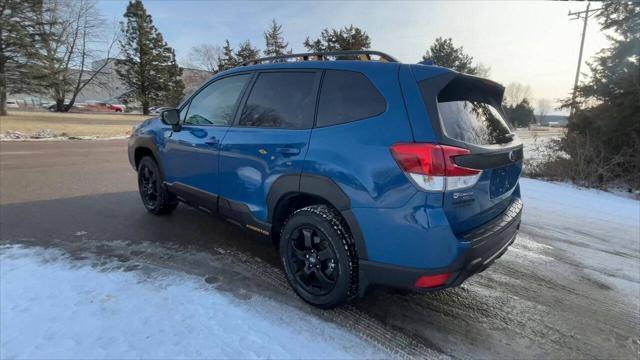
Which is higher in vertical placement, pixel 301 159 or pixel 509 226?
pixel 301 159

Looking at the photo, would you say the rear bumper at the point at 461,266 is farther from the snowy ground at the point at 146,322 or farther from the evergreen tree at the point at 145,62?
the evergreen tree at the point at 145,62

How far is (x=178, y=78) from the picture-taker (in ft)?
157

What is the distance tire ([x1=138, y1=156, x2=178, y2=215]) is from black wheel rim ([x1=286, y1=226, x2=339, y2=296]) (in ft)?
7.96

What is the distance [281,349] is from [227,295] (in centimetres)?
79

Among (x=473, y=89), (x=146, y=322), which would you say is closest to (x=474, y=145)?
(x=473, y=89)

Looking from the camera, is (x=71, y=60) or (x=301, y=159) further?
(x=71, y=60)

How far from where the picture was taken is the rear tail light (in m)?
2.11

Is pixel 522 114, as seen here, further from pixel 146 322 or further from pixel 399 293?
pixel 146 322

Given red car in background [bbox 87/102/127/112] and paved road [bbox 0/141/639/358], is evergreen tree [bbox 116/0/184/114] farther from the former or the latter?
paved road [bbox 0/141/639/358]

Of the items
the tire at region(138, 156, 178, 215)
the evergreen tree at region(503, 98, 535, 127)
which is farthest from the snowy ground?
the evergreen tree at region(503, 98, 535, 127)

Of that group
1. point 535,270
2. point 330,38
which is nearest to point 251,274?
point 535,270

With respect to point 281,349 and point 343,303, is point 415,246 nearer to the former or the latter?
point 343,303

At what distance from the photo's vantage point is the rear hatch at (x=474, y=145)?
220cm

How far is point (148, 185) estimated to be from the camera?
4.94 metres
